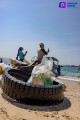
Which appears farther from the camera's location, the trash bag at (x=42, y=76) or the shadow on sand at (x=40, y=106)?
the trash bag at (x=42, y=76)

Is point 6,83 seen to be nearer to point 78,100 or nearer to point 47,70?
point 47,70

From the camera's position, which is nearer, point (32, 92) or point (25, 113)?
point (25, 113)

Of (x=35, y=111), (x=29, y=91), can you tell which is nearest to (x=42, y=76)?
(x=29, y=91)

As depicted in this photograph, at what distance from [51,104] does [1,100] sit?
1162 mm

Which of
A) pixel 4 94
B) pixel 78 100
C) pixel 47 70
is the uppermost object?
pixel 47 70

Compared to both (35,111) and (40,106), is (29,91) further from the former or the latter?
(35,111)

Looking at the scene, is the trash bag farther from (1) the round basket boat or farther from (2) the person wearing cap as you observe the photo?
(2) the person wearing cap

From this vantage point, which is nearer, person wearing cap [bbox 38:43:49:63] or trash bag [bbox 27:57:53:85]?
trash bag [bbox 27:57:53:85]

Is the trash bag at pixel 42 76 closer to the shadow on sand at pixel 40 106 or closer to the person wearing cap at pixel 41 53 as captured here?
the shadow on sand at pixel 40 106

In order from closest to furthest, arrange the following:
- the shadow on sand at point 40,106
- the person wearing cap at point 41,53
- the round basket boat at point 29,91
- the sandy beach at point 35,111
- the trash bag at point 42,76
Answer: the sandy beach at point 35,111, the shadow on sand at point 40,106, the round basket boat at point 29,91, the trash bag at point 42,76, the person wearing cap at point 41,53

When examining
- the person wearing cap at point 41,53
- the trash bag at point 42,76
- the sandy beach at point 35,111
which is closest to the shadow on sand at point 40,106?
the sandy beach at point 35,111

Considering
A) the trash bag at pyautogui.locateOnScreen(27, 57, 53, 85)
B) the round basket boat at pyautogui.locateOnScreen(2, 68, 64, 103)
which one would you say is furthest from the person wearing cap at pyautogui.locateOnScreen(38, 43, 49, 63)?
the round basket boat at pyautogui.locateOnScreen(2, 68, 64, 103)

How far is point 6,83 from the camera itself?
547cm

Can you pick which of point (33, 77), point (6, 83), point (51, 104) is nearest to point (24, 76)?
point (33, 77)
